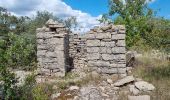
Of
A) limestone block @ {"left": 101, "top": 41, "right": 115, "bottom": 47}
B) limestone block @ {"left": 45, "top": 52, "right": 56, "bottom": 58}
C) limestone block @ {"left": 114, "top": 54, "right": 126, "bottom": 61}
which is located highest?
limestone block @ {"left": 101, "top": 41, "right": 115, "bottom": 47}

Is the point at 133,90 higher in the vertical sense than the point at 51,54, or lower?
lower

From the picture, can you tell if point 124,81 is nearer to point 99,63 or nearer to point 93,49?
point 99,63

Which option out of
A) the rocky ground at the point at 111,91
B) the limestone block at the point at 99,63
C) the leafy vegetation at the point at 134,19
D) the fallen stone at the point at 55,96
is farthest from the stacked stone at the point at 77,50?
the leafy vegetation at the point at 134,19

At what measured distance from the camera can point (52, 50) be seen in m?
11.3

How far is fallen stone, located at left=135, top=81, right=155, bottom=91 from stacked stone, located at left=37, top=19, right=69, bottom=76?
2.79 metres

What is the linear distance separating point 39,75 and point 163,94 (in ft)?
15.2

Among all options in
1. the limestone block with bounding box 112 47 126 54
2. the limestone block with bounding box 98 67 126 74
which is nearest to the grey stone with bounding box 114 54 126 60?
the limestone block with bounding box 112 47 126 54

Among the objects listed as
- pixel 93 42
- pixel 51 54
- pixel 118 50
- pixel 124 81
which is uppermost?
pixel 93 42

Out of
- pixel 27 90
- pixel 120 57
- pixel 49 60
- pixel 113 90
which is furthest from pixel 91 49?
pixel 27 90

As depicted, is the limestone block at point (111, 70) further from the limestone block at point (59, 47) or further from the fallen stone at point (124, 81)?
the limestone block at point (59, 47)

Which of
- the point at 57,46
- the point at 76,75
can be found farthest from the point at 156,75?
the point at 57,46

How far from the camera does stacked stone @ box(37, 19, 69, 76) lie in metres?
11.2

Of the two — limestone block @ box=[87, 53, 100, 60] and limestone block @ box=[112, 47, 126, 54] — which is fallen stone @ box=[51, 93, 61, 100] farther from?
limestone block @ box=[112, 47, 126, 54]

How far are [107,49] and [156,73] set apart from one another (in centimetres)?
196
